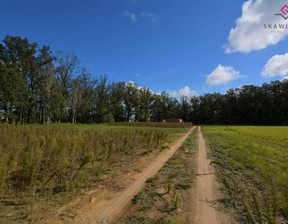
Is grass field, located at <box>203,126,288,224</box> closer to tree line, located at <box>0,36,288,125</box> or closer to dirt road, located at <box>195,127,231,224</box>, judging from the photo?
dirt road, located at <box>195,127,231,224</box>

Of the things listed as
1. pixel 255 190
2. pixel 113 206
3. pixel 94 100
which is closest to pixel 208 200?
pixel 255 190

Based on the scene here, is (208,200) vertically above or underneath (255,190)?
underneath

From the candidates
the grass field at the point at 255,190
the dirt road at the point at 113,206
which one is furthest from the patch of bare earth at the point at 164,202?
the grass field at the point at 255,190

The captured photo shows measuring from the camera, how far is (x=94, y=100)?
160ft

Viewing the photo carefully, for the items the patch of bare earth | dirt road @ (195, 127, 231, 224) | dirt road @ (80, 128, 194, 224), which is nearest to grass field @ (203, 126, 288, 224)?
dirt road @ (195, 127, 231, 224)

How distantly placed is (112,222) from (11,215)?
1907mm

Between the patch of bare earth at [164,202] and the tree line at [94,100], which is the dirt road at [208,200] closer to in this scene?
the patch of bare earth at [164,202]

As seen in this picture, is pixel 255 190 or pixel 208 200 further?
pixel 208 200

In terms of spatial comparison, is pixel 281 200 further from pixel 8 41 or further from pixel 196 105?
pixel 196 105

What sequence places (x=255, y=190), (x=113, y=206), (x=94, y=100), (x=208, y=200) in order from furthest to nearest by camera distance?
(x=94, y=100) < (x=208, y=200) < (x=255, y=190) < (x=113, y=206)

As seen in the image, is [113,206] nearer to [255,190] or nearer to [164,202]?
[164,202]

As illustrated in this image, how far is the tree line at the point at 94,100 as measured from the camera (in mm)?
26797

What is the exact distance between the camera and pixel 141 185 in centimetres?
415

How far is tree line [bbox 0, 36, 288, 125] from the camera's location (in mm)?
26797
